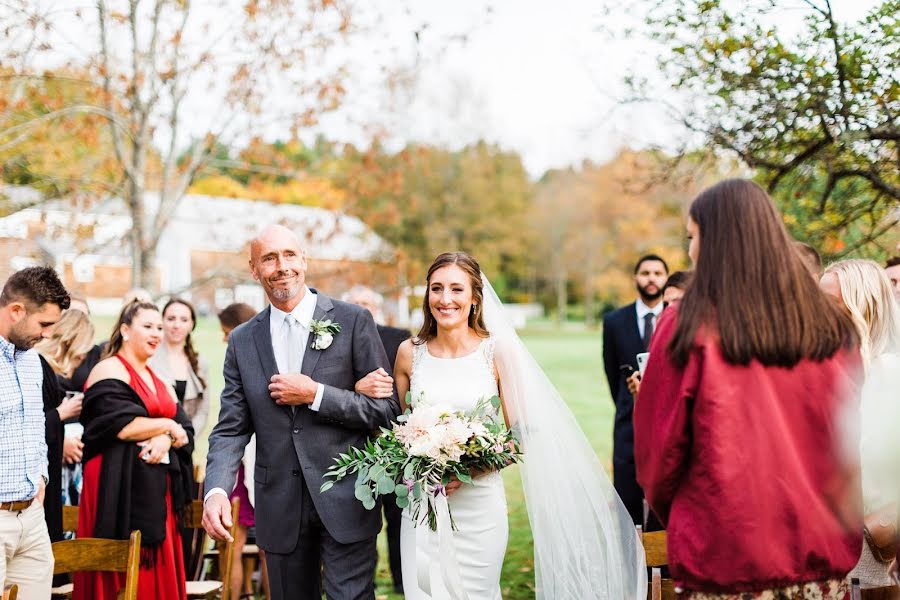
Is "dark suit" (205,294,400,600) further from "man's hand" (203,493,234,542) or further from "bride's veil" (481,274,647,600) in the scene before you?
"bride's veil" (481,274,647,600)

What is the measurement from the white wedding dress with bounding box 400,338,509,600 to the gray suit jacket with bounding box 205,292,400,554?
12.5 inches

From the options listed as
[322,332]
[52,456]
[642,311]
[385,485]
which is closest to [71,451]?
[52,456]

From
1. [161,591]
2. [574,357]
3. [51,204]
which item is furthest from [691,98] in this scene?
[574,357]

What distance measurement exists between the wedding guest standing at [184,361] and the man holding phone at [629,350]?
3455 millimetres

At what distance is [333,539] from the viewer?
159 inches

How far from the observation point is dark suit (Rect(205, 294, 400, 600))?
4.01 meters

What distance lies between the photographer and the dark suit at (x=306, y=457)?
4.01 meters

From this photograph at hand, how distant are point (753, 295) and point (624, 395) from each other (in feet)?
13.7

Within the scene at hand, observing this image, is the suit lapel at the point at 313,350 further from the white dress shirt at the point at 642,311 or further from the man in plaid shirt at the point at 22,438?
the white dress shirt at the point at 642,311

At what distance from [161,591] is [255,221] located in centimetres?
651

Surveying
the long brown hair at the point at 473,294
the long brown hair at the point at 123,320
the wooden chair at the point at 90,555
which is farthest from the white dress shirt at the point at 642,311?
the wooden chair at the point at 90,555

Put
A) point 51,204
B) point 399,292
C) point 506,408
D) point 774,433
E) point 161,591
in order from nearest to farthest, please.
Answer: point 774,433, point 506,408, point 161,591, point 51,204, point 399,292

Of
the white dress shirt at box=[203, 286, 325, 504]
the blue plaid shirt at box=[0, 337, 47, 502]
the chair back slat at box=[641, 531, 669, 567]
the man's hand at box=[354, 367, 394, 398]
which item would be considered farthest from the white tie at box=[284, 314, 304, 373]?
the chair back slat at box=[641, 531, 669, 567]

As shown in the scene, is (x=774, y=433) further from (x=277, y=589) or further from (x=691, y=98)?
(x=691, y=98)
